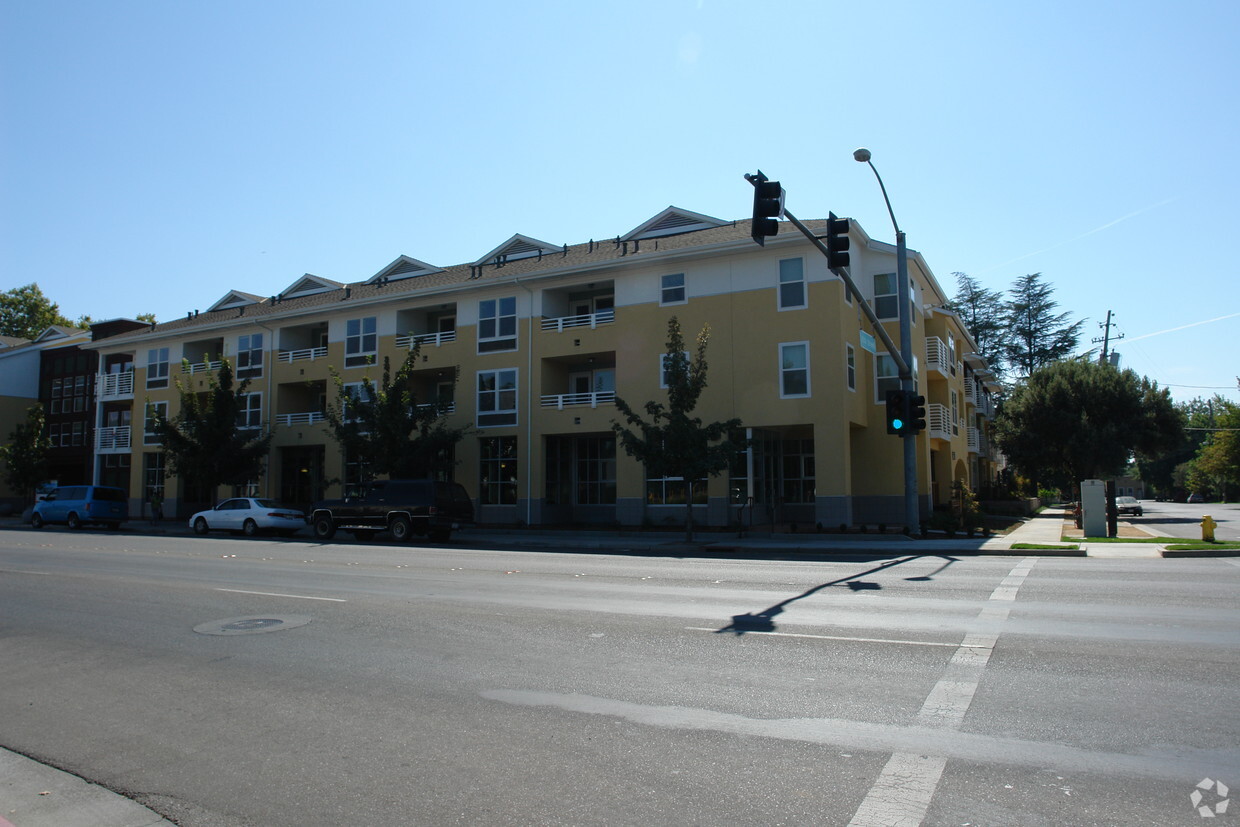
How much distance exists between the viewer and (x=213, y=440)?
3575 centimetres

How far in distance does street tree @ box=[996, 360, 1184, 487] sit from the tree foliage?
243 feet

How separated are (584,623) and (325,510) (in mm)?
20368

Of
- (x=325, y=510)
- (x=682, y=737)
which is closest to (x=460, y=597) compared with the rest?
(x=682, y=737)

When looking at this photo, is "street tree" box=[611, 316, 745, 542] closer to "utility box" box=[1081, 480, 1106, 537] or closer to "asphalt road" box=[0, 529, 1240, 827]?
"utility box" box=[1081, 480, 1106, 537]

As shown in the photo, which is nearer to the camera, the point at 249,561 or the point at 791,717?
the point at 791,717

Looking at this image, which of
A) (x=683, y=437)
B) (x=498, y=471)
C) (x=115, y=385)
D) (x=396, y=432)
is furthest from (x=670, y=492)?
(x=115, y=385)

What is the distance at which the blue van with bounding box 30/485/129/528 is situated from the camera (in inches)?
1356

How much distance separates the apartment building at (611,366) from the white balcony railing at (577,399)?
89mm

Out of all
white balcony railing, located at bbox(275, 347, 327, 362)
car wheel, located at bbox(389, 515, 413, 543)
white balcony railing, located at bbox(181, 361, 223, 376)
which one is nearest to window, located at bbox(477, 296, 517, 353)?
white balcony railing, located at bbox(275, 347, 327, 362)

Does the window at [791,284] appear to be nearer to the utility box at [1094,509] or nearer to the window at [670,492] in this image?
the window at [670,492]

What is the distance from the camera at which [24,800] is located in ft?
16.4

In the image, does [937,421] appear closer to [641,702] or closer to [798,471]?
[798,471]

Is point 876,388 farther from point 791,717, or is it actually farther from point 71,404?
point 71,404

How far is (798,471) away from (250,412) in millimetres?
25476
